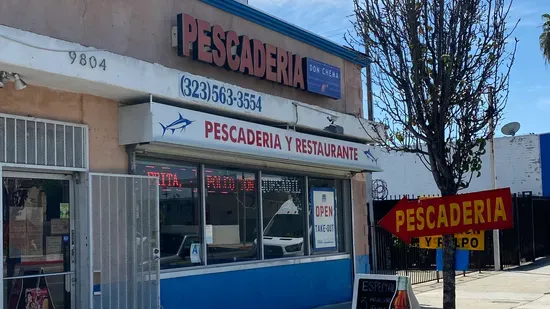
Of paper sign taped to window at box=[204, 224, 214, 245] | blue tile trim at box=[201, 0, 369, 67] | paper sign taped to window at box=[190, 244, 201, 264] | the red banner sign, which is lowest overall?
paper sign taped to window at box=[190, 244, 201, 264]

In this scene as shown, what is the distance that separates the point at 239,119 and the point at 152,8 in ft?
7.09

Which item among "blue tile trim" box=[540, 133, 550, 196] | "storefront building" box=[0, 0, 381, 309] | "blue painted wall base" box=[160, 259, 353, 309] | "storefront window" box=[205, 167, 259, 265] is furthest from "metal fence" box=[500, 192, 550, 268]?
"storefront window" box=[205, 167, 259, 265]

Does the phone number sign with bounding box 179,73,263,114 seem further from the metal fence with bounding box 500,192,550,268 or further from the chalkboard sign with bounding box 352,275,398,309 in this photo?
the metal fence with bounding box 500,192,550,268

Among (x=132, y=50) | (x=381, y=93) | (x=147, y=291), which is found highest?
(x=132, y=50)

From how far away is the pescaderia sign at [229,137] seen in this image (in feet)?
27.8

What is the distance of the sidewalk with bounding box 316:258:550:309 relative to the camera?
12.5 m

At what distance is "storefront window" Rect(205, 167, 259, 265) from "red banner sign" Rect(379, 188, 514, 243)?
2.81 metres

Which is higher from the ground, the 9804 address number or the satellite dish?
the satellite dish

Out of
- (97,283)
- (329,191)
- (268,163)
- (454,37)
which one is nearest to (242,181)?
(268,163)

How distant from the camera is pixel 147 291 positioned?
8.70m

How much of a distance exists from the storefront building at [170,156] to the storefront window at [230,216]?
3 cm

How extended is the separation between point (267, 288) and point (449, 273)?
3.58m

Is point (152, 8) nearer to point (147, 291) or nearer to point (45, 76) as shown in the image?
point (45, 76)

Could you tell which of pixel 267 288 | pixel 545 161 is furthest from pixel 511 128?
pixel 267 288
